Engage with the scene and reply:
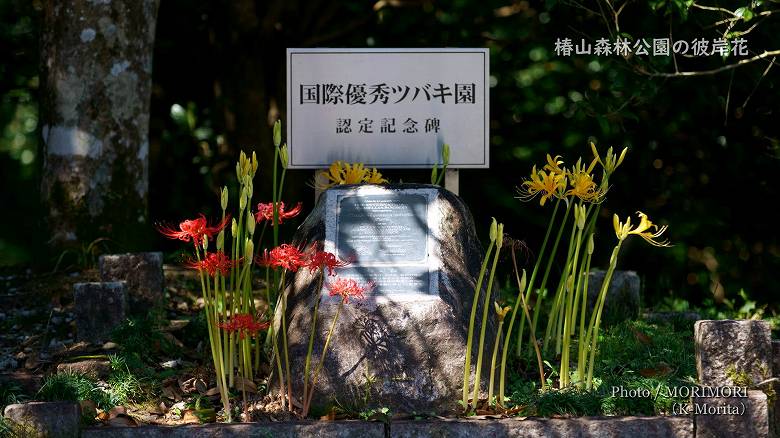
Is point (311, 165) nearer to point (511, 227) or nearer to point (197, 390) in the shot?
point (197, 390)

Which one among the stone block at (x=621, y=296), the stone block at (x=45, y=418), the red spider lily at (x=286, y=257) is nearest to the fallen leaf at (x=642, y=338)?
the stone block at (x=621, y=296)

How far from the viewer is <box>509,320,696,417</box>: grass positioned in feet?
13.7

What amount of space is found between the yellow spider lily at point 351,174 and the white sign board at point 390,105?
0.97 ft

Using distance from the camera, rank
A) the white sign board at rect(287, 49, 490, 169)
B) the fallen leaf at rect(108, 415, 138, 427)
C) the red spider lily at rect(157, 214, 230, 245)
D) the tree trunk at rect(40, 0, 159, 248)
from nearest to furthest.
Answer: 1. the fallen leaf at rect(108, 415, 138, 427)
2. the red spider lily at rect(157, 214, 230, 245)
3. the white sign board at rect(287, 49, 490, 169)
4. the tree trunk at rect(40, 0, 159, 248)

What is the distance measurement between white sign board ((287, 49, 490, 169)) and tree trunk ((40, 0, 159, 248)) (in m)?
1.06

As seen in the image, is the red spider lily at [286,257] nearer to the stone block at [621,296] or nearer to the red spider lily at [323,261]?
the red spider lily at [323,261]

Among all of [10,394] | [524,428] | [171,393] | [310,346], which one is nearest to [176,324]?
[171,393]

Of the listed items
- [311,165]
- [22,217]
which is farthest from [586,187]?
[22,217]

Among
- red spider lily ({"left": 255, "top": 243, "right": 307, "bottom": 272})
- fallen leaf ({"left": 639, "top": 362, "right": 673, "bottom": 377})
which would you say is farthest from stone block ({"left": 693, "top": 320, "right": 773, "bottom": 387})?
red spider lily ({"left": 255, "top": 243, "right": 307, "bottom": 272})

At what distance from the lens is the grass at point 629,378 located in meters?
4.18

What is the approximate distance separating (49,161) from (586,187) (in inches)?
127

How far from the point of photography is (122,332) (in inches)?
197

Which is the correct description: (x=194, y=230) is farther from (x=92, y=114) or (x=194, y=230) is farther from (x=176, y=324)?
(x=92, y=114)

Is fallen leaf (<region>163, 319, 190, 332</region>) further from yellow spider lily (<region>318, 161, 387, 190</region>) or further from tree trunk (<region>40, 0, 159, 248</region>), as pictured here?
yellow spider lily (<region>318, 161, 387, 190</region>)
